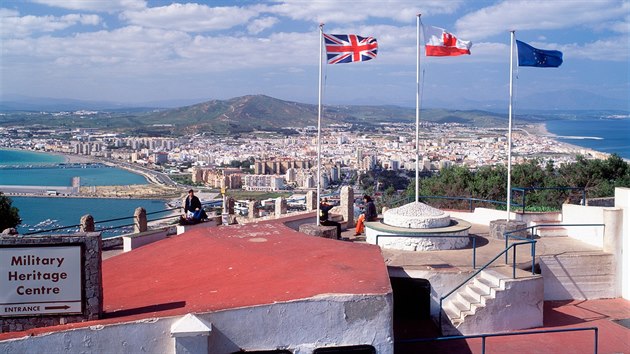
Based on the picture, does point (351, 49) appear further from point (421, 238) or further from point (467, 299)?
point (467, 299)

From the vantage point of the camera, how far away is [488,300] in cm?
1171

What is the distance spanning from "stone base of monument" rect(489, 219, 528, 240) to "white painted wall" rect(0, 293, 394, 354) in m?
9.12

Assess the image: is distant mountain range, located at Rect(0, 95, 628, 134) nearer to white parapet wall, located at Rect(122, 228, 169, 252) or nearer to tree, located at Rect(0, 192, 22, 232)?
tree, located at Rect(0, 192, 22, 232)

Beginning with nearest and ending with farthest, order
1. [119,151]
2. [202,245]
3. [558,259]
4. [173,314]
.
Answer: [173,314] → [202,245] → [558,259] → [119,151]

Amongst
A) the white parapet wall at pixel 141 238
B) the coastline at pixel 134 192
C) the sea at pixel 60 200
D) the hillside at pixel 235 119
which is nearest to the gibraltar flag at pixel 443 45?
the white parapet wall at pixel 141 238

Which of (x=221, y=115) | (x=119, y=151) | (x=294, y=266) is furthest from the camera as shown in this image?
(x=221, y=115)

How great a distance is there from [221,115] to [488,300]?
153m

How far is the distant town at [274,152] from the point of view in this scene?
5691 centimetres

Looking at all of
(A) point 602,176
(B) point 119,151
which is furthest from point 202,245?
(B) point 119,151

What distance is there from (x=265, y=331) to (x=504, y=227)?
33.7 feet

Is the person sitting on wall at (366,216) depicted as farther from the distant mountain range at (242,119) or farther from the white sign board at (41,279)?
the distant mountain range at (242,119)

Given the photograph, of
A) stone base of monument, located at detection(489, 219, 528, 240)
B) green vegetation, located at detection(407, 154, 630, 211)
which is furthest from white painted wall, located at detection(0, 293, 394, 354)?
green vegetation, located at detection(407, 154, 630, 211)

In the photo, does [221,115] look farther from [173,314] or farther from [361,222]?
[173,314]

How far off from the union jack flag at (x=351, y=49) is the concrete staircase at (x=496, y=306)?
262 inches
